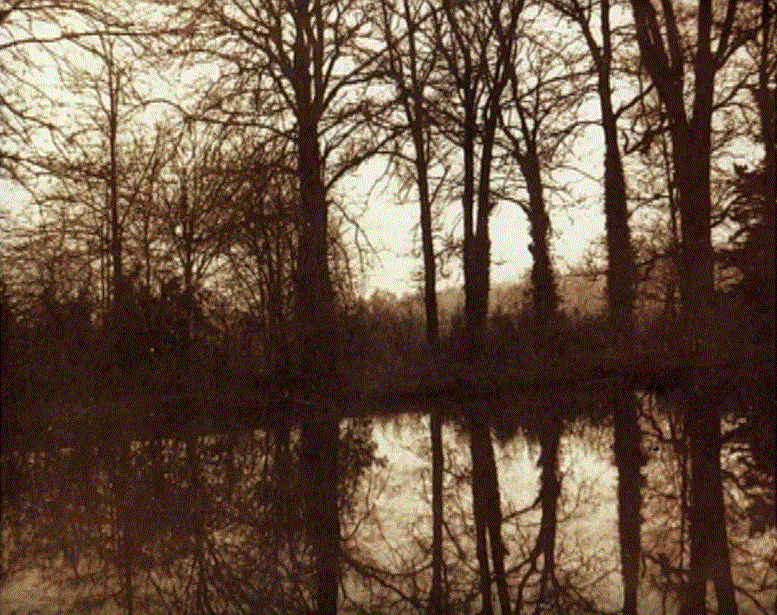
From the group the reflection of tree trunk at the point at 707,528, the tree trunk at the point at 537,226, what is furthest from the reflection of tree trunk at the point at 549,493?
the tree trunk at the point at 537,226

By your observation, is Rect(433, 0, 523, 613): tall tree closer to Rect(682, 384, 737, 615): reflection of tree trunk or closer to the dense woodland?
the dense woodland

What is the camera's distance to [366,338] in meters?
20.0

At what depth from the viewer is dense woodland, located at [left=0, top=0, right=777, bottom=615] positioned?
21.7ft

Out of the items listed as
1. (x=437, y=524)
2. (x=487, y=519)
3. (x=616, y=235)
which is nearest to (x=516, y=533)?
(x=487, y=519)

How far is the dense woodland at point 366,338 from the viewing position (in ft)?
21.7

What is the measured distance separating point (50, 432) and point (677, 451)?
8.41 m

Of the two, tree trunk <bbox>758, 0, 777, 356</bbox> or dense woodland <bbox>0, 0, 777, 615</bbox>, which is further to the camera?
tree trunk <bbox>758, 0, 777, 356</bbox>

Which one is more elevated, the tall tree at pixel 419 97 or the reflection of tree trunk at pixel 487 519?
the tall tree at pixel 419 97

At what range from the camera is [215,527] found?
790 centimetres

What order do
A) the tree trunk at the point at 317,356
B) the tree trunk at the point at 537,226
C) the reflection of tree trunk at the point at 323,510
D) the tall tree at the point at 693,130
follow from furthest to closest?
the tree trunk at the point at 537,226 < the tall tree at the point at 693,130 < the tree trunk at the point at 317,356 < the reflection of tree trunk at the point at 323,510

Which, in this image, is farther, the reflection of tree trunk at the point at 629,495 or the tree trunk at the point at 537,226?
the tree trunk at the point at 537,226

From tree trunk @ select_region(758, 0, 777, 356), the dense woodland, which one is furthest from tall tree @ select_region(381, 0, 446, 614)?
tree trunk @ select_region(758, 0, 777, 356)

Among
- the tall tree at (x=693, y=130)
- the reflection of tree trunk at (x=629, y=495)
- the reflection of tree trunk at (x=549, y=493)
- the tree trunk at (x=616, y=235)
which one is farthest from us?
the tree trunk at (x=616, y=235)

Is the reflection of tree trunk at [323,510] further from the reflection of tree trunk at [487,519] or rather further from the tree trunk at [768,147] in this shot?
the tree trunk at [768,147]
